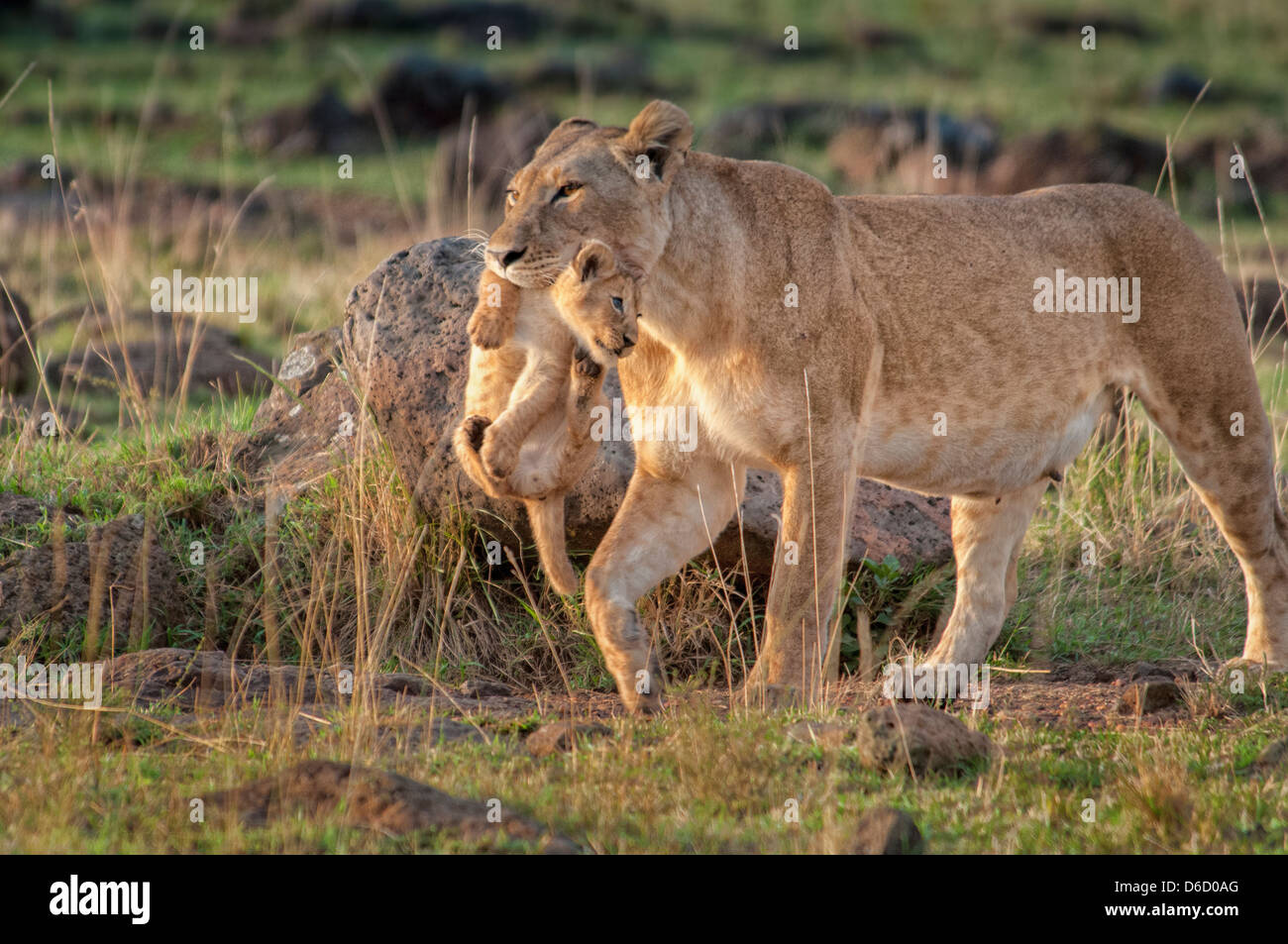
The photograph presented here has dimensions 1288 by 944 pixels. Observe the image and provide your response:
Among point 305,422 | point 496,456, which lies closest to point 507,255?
point 496,456

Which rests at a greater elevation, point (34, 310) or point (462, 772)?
point (34, 310)

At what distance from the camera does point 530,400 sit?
586cm

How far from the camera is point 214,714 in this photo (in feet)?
18.1

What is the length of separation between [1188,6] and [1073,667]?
34.7 m

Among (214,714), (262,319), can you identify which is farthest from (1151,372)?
(262,319)

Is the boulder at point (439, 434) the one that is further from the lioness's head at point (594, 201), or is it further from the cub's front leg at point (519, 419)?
the lioness's head at point (594, 201)

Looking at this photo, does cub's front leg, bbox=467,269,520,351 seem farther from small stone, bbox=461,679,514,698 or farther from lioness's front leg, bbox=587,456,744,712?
small stone, bbox=461,679,514,698

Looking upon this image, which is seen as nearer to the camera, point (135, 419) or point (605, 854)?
point (605, 854)

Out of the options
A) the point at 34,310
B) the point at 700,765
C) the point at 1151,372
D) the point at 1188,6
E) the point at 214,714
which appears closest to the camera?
the point at 700,765

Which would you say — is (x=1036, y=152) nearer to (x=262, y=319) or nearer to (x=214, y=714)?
(x=262, y=319)
